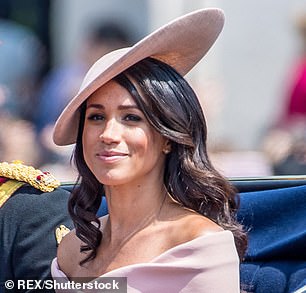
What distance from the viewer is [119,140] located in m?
4.10

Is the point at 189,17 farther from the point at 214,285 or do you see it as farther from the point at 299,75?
the point at 299,75

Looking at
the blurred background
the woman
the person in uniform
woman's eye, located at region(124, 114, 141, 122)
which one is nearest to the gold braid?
the person in uniform

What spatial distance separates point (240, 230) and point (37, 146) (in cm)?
350

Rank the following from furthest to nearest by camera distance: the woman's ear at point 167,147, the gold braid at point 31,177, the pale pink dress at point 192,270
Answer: the gold braid at point 31,177, the woman's ear at point 167,147, the pale pink dress at point 192,270

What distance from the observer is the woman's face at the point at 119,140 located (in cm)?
411

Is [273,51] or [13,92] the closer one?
[13,92]

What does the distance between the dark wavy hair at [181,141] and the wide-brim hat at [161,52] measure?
5 cm

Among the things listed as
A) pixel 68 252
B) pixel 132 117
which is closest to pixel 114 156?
pixel 132 117

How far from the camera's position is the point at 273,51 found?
10.6m

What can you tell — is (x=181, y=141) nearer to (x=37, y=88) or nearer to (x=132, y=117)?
(x=132, y=117)

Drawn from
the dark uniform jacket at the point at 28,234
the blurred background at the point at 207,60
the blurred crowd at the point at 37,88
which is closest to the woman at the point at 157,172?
the dark uniform jacket at the point at 28,234

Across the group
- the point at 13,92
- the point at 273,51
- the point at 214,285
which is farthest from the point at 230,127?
the point at 214,285
